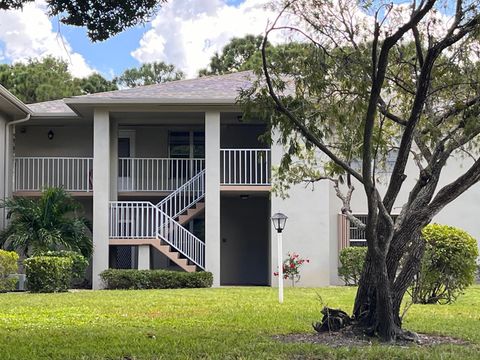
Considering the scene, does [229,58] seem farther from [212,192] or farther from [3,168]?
[212,192]

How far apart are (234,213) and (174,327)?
12.5m

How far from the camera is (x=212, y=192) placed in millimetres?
18344

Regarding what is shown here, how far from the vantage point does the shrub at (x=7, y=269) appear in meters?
15.8

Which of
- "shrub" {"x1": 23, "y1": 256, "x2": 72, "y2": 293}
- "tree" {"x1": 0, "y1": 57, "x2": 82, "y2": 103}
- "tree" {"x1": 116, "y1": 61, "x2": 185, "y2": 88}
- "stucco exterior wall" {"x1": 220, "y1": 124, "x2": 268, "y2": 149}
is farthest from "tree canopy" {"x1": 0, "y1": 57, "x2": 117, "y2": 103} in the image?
"shrub" {"x1": 23, "y1": 256, "x2": 72, "y2": 293}

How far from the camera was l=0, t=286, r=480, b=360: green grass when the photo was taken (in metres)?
7.21

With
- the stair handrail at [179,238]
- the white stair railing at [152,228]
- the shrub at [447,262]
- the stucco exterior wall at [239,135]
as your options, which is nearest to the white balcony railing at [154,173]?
the stucco exterior wall at [239,135]

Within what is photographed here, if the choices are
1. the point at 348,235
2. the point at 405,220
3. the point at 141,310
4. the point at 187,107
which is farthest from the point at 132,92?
the point at 405,220

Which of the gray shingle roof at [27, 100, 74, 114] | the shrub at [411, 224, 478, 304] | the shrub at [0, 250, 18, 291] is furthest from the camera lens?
the gray shingle roof at [27, 100, 74, 114]

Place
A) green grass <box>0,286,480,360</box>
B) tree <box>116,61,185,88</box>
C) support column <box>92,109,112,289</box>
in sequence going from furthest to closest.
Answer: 1. tree <box>116,61,185,88</box>
2. support column <box>92,109,112,289</box>
3. green grass <box>0,286,480,360</box>

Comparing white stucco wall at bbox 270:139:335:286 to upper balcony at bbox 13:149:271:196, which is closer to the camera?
white stucco wall at bbox 270:139:335:286

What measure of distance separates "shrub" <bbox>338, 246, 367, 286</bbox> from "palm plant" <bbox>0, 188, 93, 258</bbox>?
22.6ft

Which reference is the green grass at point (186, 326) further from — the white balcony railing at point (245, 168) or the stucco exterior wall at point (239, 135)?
the stucco exterior wall at point (239, 135)

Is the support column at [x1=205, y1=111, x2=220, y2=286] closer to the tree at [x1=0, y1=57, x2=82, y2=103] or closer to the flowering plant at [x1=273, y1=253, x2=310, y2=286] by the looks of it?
the flowering plant at [x1=273, y1=253, x2=310, y2=286]

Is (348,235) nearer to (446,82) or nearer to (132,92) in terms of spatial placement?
(132,92)
